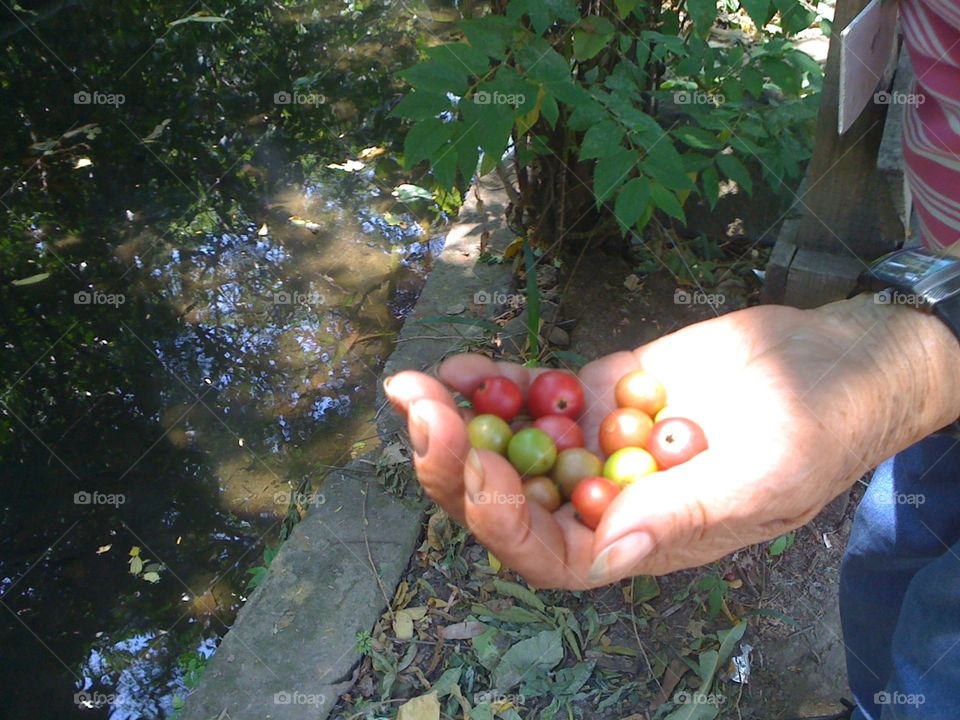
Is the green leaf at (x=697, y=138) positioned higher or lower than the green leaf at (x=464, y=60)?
lower

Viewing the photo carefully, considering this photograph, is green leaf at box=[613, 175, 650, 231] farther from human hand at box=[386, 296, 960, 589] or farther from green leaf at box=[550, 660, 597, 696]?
green leaf at box=[550, 660, 597, 696]

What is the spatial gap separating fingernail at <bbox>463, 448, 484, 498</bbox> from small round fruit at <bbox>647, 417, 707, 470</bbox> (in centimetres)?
48

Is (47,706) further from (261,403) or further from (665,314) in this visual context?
(665,314)

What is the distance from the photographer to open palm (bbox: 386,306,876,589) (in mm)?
1523

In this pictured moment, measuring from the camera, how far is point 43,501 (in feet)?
10.9

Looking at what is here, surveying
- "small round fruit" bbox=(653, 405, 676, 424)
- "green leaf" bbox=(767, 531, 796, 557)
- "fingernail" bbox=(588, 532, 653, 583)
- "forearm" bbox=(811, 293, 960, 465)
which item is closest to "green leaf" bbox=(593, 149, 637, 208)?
"small round fruit" bbox=(653, 405, 676, 424)

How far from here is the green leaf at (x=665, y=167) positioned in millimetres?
2350

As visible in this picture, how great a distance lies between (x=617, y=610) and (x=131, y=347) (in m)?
2.48

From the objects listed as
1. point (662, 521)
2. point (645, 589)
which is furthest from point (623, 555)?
point (645, 589)

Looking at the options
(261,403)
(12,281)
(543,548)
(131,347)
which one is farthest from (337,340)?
(543,548)

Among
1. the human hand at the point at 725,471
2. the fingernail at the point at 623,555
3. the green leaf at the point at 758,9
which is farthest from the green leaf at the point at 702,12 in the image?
the fingernail at the point at 623,555

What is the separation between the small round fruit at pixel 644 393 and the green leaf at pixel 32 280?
3.32 m

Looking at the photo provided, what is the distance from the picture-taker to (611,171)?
234 cm

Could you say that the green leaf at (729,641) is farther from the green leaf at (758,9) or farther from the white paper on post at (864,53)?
the green leaf at (758,9)
